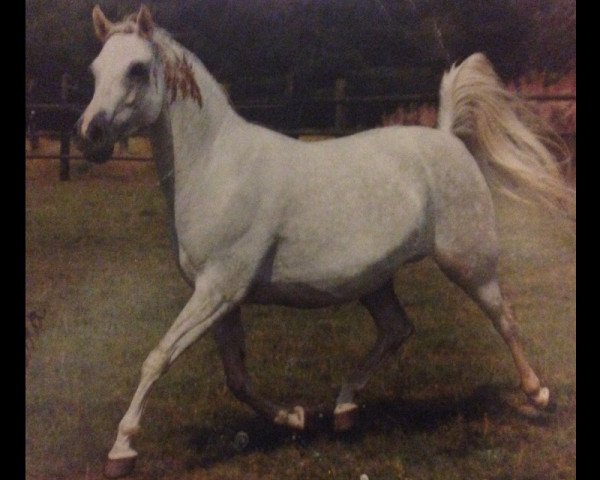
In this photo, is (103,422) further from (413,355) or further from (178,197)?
(413,355)

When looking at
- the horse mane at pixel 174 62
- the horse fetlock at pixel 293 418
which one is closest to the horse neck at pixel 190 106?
the horse mane at pixel 174 62

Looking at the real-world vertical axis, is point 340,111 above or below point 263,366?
above

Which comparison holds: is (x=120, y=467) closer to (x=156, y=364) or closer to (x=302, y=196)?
(x=156, y=364)

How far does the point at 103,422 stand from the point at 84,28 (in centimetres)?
135

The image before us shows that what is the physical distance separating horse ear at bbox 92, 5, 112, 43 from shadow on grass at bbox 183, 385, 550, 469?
4.44 ft

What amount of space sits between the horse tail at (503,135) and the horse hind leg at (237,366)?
1.04m

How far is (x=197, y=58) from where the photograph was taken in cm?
267

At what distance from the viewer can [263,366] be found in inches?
109

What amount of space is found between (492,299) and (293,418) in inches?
32.7

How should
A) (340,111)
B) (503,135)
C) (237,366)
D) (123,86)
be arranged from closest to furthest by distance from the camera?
(123,86)
(237,366)
(340,111)
(503,135)

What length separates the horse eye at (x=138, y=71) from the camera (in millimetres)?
2493

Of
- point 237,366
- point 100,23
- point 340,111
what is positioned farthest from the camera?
point 340,111

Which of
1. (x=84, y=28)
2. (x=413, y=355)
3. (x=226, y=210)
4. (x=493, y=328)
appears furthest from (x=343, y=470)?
(x=84, y=28)

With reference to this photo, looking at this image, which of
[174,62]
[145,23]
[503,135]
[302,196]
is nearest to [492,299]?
[503,135]
